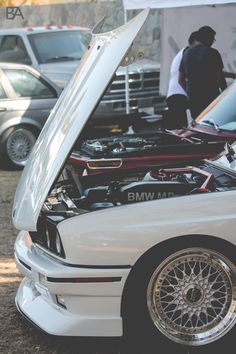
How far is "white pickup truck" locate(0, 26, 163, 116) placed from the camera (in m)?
14.4

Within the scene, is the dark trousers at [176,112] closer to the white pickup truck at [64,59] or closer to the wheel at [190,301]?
the white pickup truck at [64,59]

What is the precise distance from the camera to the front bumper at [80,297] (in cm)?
442

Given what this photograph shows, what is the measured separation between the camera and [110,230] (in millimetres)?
4441

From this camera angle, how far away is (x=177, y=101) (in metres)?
10.5

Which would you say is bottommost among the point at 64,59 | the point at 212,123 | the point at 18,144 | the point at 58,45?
the point at 18,144

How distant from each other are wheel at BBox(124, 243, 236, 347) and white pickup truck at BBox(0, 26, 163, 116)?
31.8 feet

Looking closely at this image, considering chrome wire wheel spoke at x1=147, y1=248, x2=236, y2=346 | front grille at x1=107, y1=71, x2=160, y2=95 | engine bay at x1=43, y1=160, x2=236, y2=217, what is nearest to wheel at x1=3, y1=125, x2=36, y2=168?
front grille at x1=107, y1=71, x2=160, y2=95

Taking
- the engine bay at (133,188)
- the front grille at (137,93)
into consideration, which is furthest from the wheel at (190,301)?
the front grille at (137,93)

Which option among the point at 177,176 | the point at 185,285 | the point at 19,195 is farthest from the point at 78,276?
the point at 177,176

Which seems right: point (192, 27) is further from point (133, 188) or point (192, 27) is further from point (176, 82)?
point (133, 188)

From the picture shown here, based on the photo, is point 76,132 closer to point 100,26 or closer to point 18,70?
point 100,26

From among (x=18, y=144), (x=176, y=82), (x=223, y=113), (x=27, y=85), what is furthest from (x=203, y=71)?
(x=18, y=144)

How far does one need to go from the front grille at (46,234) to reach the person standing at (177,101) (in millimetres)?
4313

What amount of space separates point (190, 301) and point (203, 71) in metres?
5.62
